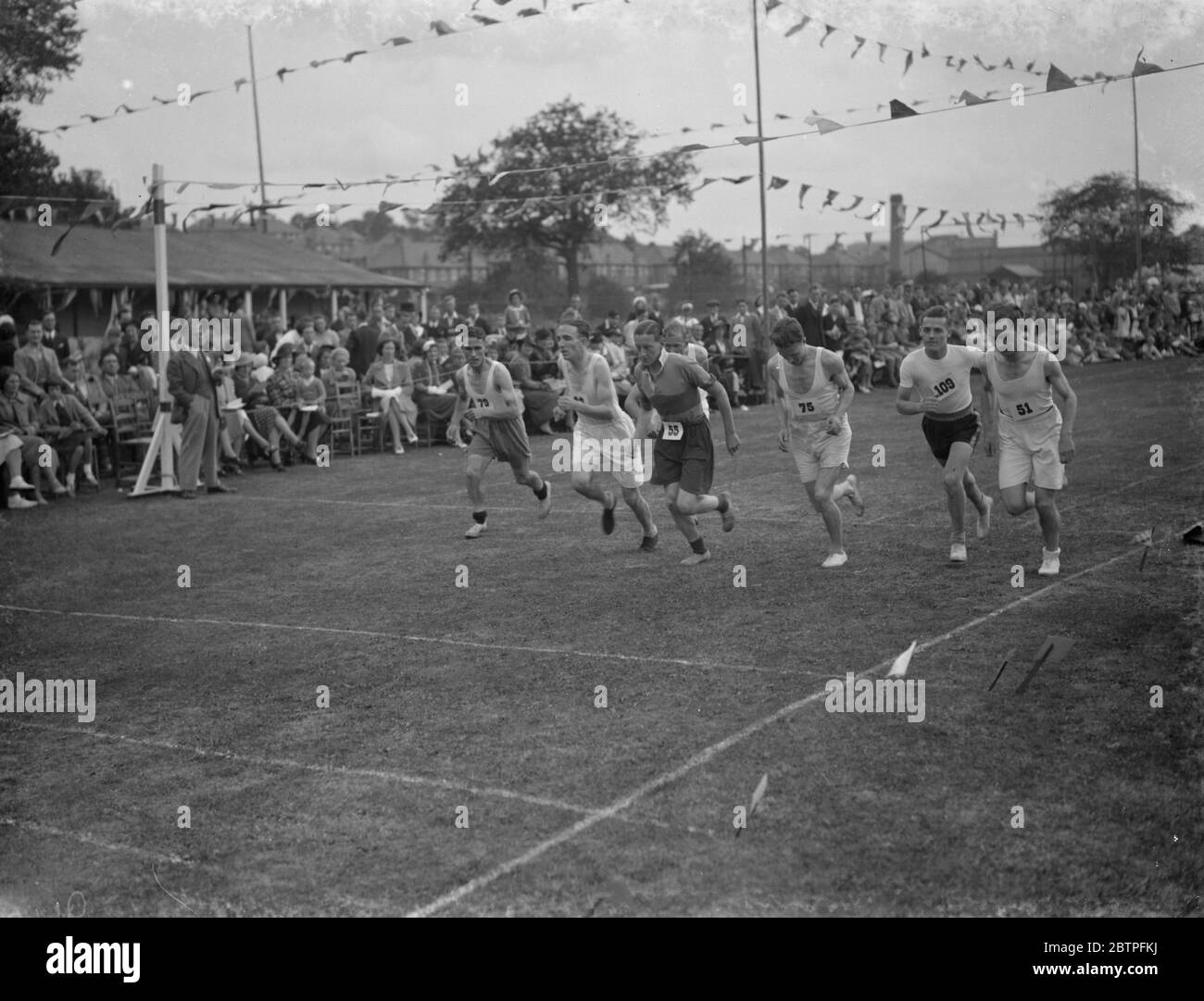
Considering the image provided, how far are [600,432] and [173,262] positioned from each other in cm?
2908

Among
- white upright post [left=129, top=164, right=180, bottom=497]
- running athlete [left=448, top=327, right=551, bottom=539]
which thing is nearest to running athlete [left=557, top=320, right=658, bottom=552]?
running athlete [left=448, top=327, right=551, bottom=539]

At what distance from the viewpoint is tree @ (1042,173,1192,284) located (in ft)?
110

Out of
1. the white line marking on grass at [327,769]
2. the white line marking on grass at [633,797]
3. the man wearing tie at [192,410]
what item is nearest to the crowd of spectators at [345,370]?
the man wearing tie at [192,410]

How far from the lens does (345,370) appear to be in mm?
21938

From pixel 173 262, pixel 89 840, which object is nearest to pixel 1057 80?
pixel 89 840

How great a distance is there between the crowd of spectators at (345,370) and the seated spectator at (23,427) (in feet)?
0.06

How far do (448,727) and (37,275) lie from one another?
2723 cm

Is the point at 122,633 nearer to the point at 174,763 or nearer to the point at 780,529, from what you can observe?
the point at 174,763

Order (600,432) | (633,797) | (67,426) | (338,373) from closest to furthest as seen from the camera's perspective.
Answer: (633,797) → (600,432) → (67,426) → (338,373)

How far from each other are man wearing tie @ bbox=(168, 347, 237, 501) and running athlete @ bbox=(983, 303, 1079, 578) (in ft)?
34.1

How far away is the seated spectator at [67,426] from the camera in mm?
17531

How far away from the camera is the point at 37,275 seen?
3116cm

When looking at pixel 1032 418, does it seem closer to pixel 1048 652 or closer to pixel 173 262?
pixel 1048 652

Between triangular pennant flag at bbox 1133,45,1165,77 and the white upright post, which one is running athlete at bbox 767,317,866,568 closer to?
triangular pennant flag at bbox 1133,45,1165,77
